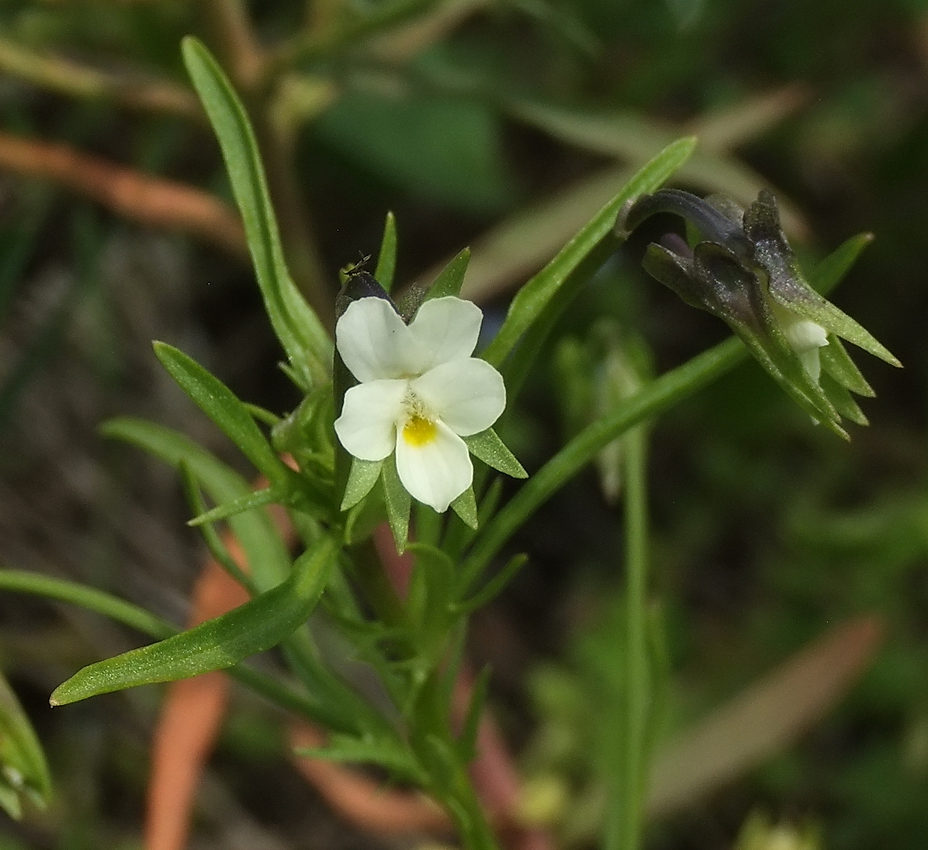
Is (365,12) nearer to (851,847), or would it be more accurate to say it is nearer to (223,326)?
(223,326)

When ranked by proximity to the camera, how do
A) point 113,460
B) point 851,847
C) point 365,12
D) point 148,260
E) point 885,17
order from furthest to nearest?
point 885,17
point 148,260
point 113,460
point 851,847
point 365,12

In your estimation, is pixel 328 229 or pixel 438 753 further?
pixel 328 229

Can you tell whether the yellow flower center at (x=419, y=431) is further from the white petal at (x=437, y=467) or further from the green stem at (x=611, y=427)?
the green stem at (x=611, y=427)

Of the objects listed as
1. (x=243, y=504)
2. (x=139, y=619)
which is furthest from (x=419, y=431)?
(x=139, y=619)

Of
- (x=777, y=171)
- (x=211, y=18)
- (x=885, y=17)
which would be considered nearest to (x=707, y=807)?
(x=777, y=171)

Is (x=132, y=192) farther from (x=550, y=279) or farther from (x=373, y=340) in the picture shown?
(x=373, y=340)

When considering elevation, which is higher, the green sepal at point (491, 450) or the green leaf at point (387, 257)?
the green leaf at point (387, 257)

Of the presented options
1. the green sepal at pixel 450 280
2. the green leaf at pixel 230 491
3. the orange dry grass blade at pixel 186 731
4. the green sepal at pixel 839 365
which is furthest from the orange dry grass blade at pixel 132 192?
the green sepal at pixel 839 365

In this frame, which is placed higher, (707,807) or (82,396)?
(82,396)
